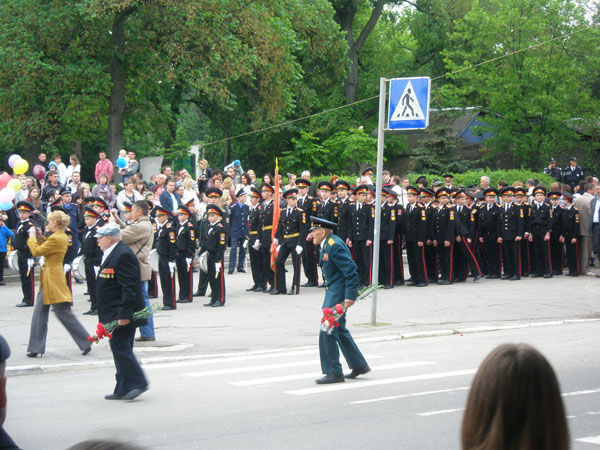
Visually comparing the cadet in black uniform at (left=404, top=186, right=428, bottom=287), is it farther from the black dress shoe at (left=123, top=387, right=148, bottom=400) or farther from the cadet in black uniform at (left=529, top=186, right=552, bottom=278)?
the black dress shoe at (left=123, top=387, right=148, bottom=400)

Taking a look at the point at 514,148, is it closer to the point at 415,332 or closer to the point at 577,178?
the point at 577,178

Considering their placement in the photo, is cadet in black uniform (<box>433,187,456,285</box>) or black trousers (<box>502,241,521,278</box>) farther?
black trousers (<box>502,241,521,278</box>)

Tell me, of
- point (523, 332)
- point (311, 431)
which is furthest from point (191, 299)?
point (311, 431)

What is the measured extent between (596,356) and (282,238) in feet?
29.4

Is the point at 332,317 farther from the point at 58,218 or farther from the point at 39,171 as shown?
the point at 39,171

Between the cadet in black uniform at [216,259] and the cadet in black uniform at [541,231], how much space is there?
331 inches

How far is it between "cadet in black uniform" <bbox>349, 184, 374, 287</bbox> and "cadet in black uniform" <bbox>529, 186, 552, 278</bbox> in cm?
448

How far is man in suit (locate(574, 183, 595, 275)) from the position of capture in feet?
71.4

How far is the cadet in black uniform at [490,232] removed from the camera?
71.0ft

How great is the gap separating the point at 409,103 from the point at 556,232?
915 cm

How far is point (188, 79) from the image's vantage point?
105 feet

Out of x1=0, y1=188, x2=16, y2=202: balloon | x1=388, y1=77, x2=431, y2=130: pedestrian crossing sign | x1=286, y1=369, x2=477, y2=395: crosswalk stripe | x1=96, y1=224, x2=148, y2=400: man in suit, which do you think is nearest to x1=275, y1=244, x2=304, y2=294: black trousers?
x1=388, y1=77, x2=431, y2=130: pedestrian crossing sign

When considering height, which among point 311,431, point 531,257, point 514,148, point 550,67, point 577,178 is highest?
point 550,67

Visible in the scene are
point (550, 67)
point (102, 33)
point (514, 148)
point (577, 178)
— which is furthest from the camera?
point (514, 148)
